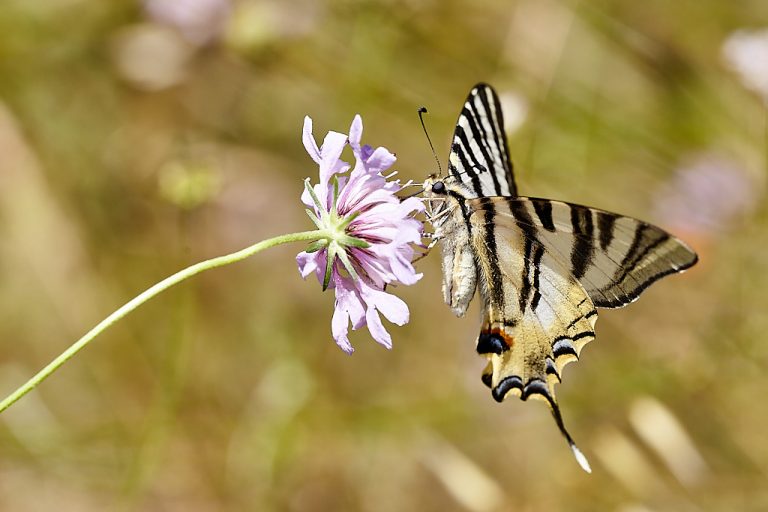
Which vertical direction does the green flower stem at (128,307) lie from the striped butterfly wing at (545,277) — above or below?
below

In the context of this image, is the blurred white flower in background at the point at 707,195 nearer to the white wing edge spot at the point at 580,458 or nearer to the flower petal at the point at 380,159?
the white wing edge spot at the point at 580,458

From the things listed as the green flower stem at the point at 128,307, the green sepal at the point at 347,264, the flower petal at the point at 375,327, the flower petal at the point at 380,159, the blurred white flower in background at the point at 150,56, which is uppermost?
the blurred white flower in background at the point at 150,56

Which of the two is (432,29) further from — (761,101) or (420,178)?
(761,101)

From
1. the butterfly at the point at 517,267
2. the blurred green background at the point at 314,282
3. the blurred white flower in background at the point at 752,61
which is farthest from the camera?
the blurred white flower in background at the point at 752,61

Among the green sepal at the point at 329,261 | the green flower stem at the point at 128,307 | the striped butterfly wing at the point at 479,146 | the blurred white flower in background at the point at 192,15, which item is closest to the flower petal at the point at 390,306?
the green sepal at the point at 329,261

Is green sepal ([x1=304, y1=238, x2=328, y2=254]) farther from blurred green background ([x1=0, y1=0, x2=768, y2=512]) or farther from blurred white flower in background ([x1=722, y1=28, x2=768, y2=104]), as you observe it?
blurred white flower in background ([x1=722, y1=28, x2=768, y2=104])

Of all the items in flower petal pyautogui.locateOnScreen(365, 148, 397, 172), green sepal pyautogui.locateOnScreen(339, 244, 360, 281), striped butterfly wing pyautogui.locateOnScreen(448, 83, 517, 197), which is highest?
striped butterfly wing pyautogui.locateOnScreen(448, 83, 517, 197)

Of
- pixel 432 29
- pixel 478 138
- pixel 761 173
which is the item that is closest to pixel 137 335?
pixel 432 29

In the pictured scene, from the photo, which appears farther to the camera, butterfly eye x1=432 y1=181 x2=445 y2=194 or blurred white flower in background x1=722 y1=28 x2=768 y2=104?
blurred white flower in background x1=722 y1=28 x2=768 y2=104

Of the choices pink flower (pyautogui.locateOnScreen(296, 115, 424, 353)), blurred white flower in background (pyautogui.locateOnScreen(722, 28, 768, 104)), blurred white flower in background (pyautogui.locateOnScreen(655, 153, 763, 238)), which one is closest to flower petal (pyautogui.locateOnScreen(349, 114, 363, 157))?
pink flower (pyautogui.locateOnScreen(296, 115, 424, 353))
